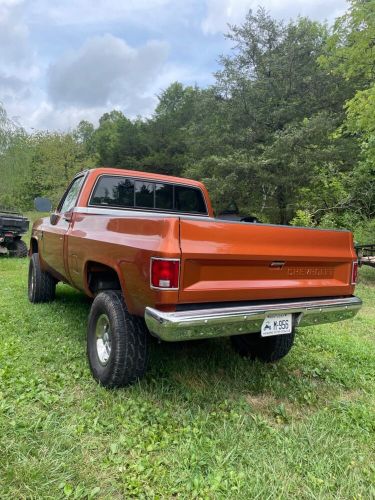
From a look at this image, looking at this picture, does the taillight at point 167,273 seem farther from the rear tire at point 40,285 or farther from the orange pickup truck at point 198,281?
the rear tire at point 40,285

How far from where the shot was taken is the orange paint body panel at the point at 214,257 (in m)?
2.45

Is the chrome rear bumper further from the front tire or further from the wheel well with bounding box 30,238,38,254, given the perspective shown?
the wheel well with bounding box 30,238,38,254

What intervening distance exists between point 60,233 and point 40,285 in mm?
1506

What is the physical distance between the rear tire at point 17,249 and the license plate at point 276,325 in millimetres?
10226

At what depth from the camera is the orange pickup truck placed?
2.43 metres

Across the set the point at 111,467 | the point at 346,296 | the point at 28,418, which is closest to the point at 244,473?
the point at 111,467

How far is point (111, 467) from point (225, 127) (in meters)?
16.4

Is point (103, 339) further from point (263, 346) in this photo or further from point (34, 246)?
point (34, 246)

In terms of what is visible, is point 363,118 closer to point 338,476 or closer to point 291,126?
point 291,126

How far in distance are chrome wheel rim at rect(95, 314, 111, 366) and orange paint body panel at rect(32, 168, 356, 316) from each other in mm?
455

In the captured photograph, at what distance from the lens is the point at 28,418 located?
259cm

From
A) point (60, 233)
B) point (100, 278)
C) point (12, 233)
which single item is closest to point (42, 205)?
point (60, 233)

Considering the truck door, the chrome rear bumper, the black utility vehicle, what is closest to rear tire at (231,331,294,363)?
the chrome rear bumper

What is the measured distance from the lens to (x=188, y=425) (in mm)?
2672
